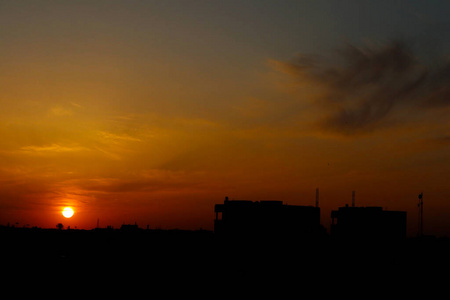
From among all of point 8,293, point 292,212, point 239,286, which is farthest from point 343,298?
point 8,293

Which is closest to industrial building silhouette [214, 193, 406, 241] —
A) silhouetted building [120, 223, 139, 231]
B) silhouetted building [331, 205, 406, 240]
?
silhouetted building [331, 205, 406, 240]

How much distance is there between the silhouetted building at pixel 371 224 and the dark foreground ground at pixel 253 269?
0.91 m

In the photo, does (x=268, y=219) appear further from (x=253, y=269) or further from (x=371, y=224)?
(x=371, y=224)

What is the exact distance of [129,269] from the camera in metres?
41.0

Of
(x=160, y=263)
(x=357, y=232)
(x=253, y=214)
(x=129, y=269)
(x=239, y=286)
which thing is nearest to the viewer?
(x=239, y=286)

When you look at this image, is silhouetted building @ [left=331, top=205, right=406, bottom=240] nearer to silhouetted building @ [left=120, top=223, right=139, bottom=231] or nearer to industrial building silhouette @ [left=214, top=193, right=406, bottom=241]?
industrial building silhouette @ [left=214, top=193, right=406, bottom=241]

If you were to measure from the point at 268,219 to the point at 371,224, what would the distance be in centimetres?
1112

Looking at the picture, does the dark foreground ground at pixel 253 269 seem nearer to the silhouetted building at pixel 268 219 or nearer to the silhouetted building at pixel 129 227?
the silhouetted building at pixel 268 219

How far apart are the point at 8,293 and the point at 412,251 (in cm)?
4080

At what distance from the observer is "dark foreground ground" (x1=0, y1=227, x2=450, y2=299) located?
3453cm

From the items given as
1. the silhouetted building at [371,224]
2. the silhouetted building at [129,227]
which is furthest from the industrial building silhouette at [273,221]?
the silhouetted building at [129,227]

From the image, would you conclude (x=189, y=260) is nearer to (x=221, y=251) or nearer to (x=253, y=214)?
(x=221, y=251)

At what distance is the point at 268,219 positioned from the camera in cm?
4862

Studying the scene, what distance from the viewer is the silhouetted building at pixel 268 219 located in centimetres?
4847
